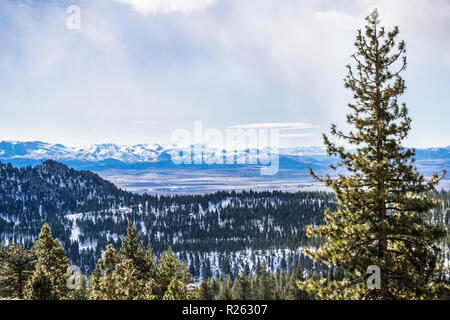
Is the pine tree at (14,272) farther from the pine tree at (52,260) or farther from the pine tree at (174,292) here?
the pine tree at (174,292)

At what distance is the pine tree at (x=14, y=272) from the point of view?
32469mm

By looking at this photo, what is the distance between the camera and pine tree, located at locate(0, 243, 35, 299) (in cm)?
3247

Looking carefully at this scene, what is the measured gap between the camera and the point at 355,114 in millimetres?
17141

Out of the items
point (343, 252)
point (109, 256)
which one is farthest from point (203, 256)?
point (343, 252)

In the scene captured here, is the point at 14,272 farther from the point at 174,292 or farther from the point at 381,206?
the point at 381,206

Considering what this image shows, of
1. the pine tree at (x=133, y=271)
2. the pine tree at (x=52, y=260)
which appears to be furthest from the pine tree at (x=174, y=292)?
the pine tree at (x=52, y=260)

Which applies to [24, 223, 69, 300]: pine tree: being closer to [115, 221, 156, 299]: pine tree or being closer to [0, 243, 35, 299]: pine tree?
[0, 243, 35, 299]: pine tree

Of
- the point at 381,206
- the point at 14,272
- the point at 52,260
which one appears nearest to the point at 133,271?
the point at 52,260

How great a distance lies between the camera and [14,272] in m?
32.9

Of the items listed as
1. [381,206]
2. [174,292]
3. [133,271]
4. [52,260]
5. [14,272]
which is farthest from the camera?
[52,260]
